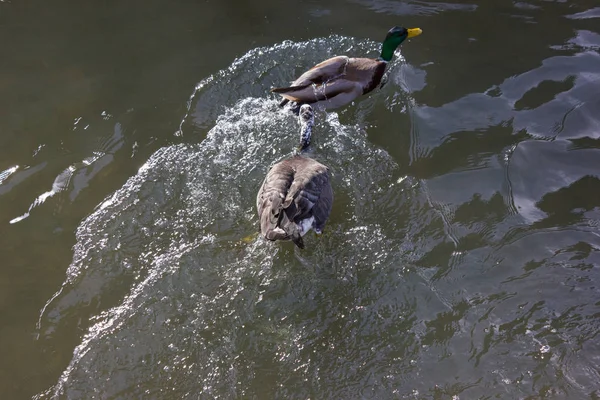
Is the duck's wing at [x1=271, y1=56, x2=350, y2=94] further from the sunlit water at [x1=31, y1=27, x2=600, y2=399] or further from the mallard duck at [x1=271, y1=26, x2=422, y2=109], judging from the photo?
the sunlit water at [x1=31, y1=27, x2=600, y2=399]

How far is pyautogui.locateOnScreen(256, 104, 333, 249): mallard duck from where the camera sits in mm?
3754

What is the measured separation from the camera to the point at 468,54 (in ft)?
18.4

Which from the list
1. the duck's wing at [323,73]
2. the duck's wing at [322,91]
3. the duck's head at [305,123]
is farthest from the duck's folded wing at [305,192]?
Result: the duck's wing at [323,73]

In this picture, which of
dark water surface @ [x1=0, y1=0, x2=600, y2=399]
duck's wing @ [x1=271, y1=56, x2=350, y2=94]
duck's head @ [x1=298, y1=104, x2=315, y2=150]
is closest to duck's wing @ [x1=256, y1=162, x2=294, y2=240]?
dark water surface @ [x1=0, y1=0, x2=600, y2=399]

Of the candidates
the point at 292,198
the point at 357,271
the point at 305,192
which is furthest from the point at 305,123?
the point at 357,271

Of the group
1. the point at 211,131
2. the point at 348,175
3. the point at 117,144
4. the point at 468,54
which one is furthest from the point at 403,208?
the point at 117,144

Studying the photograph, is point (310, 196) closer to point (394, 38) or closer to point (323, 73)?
point (323, 73)

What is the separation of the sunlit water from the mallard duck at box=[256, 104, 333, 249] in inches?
9.3

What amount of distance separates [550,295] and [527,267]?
270 mm

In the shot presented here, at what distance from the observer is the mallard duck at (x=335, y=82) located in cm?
493

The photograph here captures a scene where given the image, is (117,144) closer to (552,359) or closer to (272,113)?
(272,113)

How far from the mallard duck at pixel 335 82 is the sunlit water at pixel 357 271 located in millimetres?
268

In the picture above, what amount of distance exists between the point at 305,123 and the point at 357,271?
5.88 feet

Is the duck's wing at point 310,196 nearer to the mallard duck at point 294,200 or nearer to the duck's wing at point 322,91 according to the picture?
the mallard duck at point 294,200
